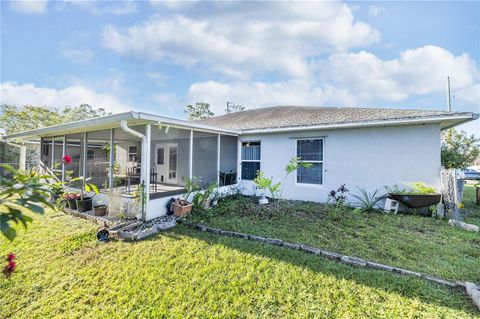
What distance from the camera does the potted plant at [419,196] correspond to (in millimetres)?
6203

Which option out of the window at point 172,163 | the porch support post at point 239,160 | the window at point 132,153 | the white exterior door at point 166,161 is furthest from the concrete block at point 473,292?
the window at point 132,153

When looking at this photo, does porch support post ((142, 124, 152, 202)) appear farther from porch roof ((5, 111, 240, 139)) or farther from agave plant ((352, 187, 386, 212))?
agave plant ((352, 187, 386, 212))

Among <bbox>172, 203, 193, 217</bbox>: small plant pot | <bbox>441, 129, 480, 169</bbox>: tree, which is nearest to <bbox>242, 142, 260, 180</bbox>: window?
<bbox>172, 203, 193, 217</bbox>: small plant pot

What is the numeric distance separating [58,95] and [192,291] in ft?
95.0

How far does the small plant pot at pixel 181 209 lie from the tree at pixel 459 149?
44.2 feet

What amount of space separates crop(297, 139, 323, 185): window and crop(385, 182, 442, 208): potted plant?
243cm

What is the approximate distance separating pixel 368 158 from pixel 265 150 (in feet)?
12.4

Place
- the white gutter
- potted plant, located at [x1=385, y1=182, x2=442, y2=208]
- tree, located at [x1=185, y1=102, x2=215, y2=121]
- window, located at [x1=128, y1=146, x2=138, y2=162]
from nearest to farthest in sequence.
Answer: the white gutter
potted plant, located at [x1=385, y1=182, x2=442, y2=208]
window, located at [x1=128, y1=146, x2=138, y2=162]
tree, located at [x1=185, y1=102, x2=215, y2=121]

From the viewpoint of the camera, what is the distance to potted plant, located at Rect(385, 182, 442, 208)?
620 centimetres

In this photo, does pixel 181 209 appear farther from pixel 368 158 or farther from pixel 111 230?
pixel 368 158

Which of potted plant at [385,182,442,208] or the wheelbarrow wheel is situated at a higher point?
potted plant at [385,182,442,208]

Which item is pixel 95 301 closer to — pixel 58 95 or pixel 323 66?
pixel 323 66

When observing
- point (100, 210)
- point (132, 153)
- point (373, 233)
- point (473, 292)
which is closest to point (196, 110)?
point (132, 153)

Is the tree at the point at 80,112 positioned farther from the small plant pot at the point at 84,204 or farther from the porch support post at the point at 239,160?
the porch support post at the point at 239,160
